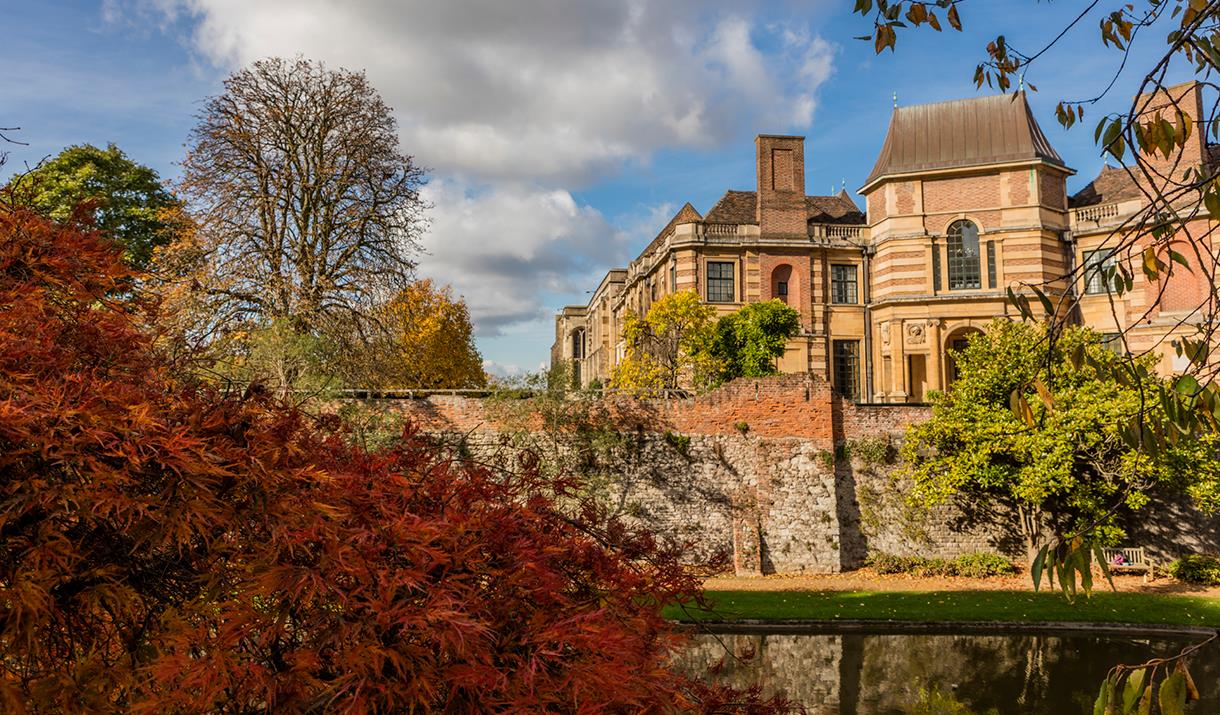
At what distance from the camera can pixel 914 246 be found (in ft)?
107

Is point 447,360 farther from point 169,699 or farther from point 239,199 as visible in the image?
point 169,699

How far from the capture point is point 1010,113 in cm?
3309

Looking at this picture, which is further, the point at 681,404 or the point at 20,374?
the point at 681,404

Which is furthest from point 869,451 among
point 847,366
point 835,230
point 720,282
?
point 835,230

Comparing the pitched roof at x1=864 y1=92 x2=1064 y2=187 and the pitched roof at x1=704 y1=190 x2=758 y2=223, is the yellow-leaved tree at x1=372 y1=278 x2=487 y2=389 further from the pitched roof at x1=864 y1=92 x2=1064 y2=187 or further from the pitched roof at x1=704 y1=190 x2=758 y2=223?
the pitched roof at x1=864 y1=92 x2=1064 y2=187

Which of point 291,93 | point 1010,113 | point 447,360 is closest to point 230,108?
point 291,93

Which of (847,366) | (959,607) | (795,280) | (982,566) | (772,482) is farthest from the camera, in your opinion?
(847,366)

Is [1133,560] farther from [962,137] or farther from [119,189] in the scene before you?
[119,189]

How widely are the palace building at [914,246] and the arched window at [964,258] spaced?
Answer: 0.05 metres

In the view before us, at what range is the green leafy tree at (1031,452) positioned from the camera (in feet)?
59.9

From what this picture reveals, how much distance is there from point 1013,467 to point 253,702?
20.0 m

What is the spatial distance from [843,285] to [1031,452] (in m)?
16.7

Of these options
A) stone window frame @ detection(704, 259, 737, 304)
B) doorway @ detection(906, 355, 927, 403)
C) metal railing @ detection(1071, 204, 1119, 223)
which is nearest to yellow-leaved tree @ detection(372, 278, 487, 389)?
stone window frame @ detection(704, 259, 737, 304)

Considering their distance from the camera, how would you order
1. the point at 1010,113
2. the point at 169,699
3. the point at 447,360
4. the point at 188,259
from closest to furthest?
the point at 169,699 → the point at 188,259 → the point at 1010,113 → the point at 447,360
